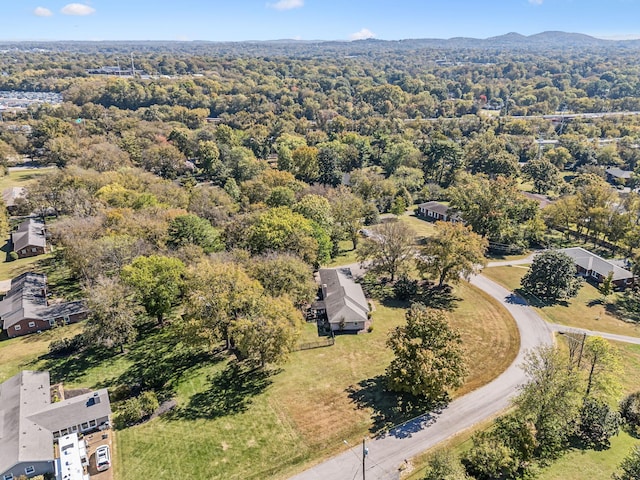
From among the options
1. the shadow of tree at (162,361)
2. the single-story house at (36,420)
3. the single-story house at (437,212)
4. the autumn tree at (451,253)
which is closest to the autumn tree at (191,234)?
the shadow of tree at (162,361)

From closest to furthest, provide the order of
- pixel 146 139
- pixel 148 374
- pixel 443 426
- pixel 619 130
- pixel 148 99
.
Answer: pixel 443 426 → pixel 148 374 → pixel 146 139 → pixel 619 130 → pixel 148 99

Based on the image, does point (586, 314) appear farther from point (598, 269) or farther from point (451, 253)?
point (451, 253)

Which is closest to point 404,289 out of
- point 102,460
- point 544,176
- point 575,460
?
point 575,460

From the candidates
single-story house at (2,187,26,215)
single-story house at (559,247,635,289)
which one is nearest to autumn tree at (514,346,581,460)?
single-story house at (559,247,635,289)

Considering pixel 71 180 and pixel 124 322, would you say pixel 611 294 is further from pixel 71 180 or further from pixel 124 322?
pixel 71 180

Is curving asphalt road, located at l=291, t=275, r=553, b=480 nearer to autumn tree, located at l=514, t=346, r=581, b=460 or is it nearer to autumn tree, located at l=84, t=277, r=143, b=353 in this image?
autumn tree, located at l=514, t=346, r=581, b=460

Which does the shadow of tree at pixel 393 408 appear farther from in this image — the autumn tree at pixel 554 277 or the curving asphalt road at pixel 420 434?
the autumn tree at pixel 554 277

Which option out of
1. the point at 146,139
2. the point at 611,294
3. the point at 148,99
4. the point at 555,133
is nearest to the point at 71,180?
the point at 146,139
